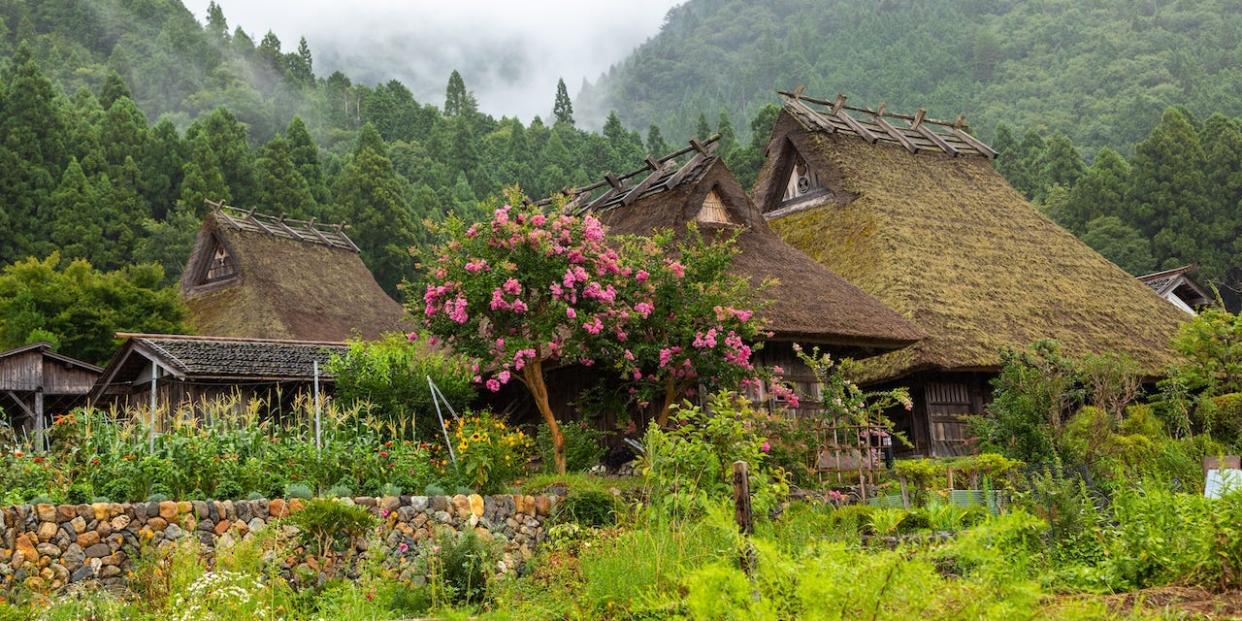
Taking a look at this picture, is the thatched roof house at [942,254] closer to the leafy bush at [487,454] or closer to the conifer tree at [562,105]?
the leafy bush at [487,454]

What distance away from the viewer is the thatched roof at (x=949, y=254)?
1959 centimetres

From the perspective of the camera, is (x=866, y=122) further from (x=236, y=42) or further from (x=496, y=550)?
(x=236, y=42)

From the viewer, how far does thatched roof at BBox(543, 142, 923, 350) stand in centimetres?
1703

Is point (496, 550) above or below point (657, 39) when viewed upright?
below

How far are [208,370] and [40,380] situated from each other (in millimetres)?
7047

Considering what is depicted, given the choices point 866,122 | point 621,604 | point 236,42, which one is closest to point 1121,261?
point 866,122

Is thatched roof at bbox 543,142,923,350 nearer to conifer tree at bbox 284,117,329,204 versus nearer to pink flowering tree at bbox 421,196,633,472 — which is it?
pink flowering tree at bbox 421,196,633,472

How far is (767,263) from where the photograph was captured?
61.0 ft

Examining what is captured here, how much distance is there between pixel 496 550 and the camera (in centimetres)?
1010

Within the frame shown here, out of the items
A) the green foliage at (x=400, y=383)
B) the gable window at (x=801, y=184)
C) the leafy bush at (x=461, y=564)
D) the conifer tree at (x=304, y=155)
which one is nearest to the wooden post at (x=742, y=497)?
the leafy bush at (x=461, y=564)

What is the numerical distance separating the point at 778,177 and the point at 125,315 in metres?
14.0

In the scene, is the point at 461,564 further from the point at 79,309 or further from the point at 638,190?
the point at 79,309

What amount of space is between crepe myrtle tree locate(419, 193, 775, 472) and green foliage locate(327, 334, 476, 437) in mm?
1294

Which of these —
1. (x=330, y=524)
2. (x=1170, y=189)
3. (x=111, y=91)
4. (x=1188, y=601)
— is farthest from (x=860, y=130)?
(x=111, y=91)
